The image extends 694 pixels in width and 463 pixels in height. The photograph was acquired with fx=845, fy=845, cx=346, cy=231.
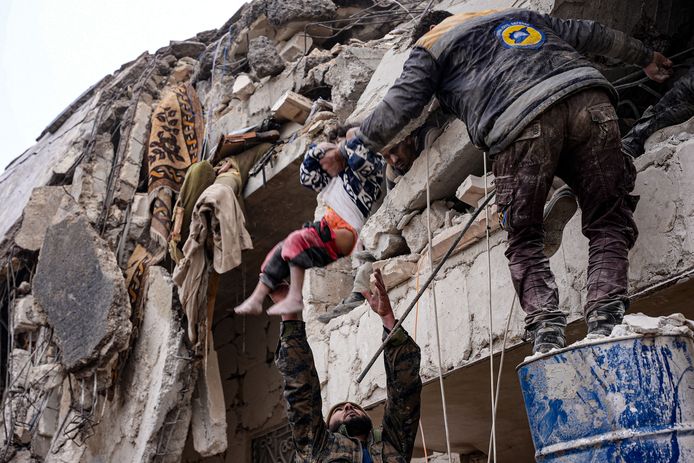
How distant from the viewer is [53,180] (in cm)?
1026

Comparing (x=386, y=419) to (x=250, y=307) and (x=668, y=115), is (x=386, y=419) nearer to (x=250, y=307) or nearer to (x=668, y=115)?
(x=250, y=307)

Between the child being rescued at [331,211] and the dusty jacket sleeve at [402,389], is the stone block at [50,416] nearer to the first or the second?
the child being rescued at [331,211]

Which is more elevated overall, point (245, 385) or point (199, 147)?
point (199, 147)

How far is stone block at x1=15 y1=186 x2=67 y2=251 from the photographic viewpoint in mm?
9289

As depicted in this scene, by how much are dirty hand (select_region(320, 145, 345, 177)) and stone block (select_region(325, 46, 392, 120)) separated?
218cm

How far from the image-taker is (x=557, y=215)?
10.8 ft

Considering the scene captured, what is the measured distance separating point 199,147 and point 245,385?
2562 mm

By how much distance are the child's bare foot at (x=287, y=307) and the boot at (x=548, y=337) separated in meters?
1.28

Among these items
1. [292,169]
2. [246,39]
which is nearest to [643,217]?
[292,169]

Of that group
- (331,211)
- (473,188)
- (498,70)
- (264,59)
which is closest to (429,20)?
(473,188)

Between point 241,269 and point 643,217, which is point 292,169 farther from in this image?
point 643,217

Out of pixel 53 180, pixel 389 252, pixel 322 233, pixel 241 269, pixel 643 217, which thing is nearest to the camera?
pixel 643 217

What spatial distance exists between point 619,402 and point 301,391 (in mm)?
1593

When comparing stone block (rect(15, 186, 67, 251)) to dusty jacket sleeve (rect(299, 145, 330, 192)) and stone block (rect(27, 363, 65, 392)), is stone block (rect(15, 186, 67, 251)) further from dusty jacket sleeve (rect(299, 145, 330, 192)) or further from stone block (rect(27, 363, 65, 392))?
dusty jacket sleeve (rect(299, 145, 330, 192))
